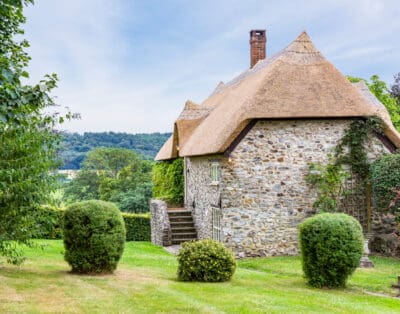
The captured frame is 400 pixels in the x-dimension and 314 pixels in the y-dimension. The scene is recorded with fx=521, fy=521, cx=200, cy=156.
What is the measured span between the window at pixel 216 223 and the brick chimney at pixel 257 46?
10.3m

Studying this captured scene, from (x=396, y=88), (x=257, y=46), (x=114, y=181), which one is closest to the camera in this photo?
(x=257, y=46)

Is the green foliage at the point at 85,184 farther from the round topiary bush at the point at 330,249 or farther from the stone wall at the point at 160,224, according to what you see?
the round topiary bush at the point at 330,249

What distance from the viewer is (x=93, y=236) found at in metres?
12.3

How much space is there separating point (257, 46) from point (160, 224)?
10730 millimetres

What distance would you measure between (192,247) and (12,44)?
609 cm

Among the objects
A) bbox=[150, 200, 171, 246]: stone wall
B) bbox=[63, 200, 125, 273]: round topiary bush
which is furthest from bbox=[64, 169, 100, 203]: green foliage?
bbox=[63, 200, 125, 273]: round topiary bush

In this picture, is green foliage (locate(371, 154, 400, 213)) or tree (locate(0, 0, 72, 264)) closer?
tree (locate(0, 0, 72, 264))

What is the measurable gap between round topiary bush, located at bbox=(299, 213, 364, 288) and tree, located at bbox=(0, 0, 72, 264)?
5985 mm

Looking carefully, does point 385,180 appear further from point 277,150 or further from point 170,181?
point 170,181

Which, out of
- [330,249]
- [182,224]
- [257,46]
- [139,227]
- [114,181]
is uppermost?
[257,46]

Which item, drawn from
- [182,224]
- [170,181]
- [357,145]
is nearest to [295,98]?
[357,145]

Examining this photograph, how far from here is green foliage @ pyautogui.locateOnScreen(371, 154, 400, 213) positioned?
55.0ft

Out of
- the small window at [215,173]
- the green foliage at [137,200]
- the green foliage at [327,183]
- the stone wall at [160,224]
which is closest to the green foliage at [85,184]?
the green foliage at [137,200]

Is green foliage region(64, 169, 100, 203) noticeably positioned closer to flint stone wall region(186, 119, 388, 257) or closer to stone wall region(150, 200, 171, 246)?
stone wall region(150, 200, 171, 246)
